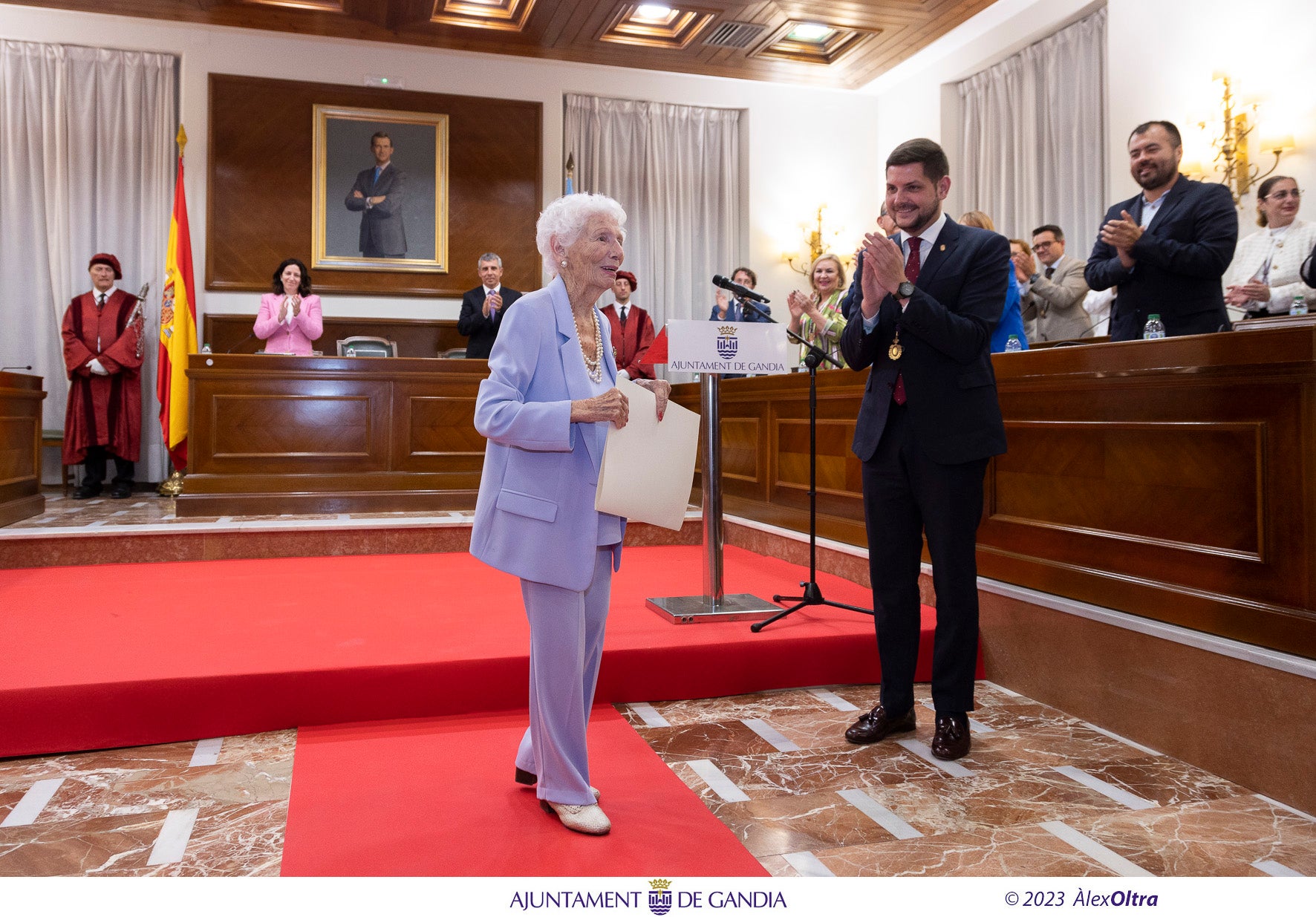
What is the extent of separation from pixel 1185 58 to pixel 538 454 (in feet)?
18.9

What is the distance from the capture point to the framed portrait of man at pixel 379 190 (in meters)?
7.60

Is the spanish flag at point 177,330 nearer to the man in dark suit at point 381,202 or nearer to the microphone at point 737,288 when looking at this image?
the man in dark suit at point 381,202

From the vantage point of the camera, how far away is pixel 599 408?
1.79 meters

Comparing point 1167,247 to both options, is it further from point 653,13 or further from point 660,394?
point 653,13

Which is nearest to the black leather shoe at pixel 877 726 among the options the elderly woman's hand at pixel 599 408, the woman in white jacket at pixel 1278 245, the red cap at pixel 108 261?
the elderly woman's hand at pixel 599 408

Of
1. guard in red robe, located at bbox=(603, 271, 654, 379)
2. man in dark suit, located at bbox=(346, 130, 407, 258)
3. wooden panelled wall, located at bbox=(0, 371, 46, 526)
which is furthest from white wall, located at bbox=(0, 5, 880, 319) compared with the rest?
wooden panelled wall, located at bbox=(0, 371, 46, 526)

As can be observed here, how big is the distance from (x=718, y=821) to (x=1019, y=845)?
597 mm

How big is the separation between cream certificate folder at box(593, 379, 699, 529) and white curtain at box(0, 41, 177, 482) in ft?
20.9

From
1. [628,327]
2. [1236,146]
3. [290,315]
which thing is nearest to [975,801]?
[1236,146]

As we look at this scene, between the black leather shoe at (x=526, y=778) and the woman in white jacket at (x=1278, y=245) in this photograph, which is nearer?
the black leather shoe at (x=526, y=778)

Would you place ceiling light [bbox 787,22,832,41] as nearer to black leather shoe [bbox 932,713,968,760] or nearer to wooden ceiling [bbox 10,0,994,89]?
wooden ceiling [bbox 10,0,994,89]

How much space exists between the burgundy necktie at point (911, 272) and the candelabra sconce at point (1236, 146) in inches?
158

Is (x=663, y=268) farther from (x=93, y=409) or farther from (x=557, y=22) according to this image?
(x=93, y=409)
